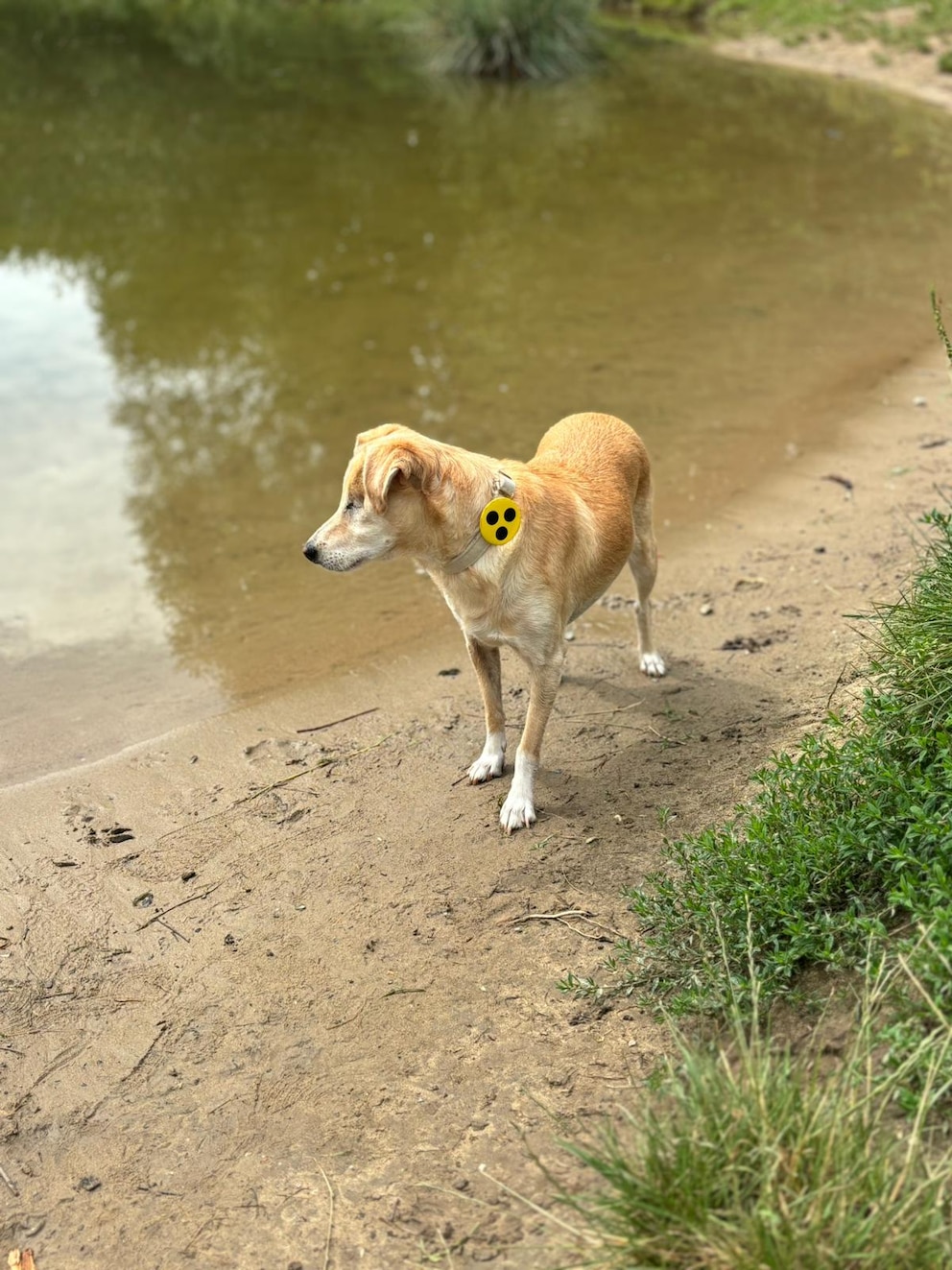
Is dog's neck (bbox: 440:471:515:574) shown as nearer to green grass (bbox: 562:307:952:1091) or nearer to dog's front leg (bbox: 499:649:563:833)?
dog's front leg (bbox: 499:649:563:833)

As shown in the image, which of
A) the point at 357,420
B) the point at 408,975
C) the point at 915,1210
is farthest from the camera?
the point at 357,420

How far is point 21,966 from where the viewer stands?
14.6ft

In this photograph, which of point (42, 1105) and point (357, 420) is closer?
point (42, 1105)

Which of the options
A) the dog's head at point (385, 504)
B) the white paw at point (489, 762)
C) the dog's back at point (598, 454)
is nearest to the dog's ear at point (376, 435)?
the dog's head at point (385, 504)

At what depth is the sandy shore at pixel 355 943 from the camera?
350 centimetres

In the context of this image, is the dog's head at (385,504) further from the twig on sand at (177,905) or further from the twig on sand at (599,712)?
the twig on sand at (599,712)

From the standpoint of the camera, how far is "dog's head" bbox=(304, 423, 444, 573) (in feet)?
14.8

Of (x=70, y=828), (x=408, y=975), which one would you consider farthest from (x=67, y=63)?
(x=408, y=975)

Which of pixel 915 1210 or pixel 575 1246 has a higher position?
pixel 915 1210

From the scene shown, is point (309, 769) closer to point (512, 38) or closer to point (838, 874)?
point (838, 874)

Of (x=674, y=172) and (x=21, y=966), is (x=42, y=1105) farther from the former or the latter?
(x=674, y=172)

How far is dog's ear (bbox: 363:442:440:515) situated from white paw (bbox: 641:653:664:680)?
1965 millimetres

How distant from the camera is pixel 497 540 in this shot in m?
4.70

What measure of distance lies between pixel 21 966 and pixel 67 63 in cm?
2106
